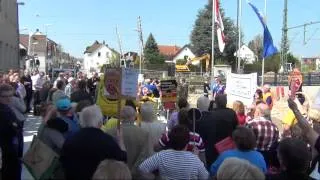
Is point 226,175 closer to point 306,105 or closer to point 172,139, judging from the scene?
point 172,139

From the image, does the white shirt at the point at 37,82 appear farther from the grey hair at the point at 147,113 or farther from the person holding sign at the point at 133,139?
the person holding sign at the point at 133,139

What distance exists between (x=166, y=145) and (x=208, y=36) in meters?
→ 77.2

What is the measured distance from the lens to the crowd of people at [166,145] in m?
4.61

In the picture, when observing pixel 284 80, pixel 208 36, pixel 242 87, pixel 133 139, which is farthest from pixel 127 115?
pixel 208 36

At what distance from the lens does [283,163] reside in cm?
464

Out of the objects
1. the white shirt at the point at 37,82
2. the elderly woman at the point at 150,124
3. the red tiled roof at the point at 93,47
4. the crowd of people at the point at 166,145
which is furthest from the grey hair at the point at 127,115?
the red tiled roof at the point at 93,47

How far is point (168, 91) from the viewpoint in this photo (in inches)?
609

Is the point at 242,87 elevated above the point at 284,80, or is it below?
above

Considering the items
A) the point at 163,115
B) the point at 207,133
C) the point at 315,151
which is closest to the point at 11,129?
the point at 207,133

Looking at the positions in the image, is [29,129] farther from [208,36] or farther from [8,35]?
[208,36]

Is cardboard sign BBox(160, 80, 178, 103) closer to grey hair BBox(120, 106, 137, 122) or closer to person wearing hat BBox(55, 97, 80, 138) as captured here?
person wearing hat BBox(55, 97, 80, 138)

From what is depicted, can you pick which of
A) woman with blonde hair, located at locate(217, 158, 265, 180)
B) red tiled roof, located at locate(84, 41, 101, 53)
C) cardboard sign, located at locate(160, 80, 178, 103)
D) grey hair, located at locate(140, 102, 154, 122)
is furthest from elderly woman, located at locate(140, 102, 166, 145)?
red tiled roof, located at locate(84, 41, 101, 53)

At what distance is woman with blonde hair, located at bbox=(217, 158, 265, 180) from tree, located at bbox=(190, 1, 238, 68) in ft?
248

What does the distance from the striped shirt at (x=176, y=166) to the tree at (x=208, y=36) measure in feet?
243
